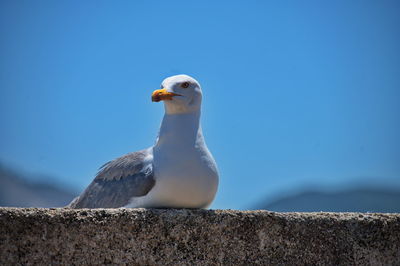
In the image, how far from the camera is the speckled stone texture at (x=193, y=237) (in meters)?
2.31

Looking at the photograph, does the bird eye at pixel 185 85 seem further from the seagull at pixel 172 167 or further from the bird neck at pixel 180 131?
the bird neck at pixel 180 131

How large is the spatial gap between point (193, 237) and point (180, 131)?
0.83 m

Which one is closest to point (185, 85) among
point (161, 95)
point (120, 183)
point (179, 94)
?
point (179, 94)

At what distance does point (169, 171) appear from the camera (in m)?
2.98

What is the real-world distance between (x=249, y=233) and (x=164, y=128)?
0.95 metres

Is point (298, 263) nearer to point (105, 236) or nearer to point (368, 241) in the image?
point (368, 241)

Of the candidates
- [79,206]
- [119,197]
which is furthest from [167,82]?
[79,206]

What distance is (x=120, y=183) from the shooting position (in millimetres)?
3293

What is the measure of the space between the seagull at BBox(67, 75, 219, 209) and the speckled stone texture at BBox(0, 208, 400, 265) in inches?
16.5

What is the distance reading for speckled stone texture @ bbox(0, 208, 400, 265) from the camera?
231 centimetres

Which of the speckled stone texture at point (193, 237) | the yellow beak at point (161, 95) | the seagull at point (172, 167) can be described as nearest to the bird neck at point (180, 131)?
the seagull at point (172, 167)

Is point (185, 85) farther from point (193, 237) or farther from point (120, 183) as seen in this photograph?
point (193, 237)

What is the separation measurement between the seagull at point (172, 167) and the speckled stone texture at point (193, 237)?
0.42 metres

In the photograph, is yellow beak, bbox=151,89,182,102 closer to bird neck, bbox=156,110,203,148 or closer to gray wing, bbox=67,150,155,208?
bird neck, bbox=156,110,203,148
